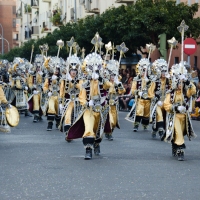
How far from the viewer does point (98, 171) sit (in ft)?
40.0

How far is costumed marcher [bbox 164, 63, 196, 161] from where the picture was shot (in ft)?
46.3

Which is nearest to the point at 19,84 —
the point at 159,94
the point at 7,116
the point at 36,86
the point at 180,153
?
the point at 36,86

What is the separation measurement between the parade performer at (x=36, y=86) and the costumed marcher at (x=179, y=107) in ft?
37.2

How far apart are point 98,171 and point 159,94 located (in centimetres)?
739

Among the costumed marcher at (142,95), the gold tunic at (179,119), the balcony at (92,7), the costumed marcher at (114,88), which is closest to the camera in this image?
the gold tunic at (179,119)

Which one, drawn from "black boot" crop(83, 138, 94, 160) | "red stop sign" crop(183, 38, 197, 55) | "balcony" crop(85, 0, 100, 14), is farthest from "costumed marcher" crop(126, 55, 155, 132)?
"balcony" crop(85, 0, 100, 14)

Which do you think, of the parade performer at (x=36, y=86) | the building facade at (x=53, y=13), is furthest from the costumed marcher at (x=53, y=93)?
the building facade at (x=53, y=13)

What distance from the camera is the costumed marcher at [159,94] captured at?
18.9 meters

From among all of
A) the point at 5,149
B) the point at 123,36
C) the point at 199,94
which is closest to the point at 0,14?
the point at 123,36

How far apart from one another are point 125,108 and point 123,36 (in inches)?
162

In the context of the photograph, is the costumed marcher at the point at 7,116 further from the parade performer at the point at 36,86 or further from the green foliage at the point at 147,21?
the green foliage at the point at 147,21

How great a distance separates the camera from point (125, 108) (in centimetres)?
3534

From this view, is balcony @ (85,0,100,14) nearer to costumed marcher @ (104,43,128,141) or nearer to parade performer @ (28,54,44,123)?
parade performer @ (28,54,44,123)

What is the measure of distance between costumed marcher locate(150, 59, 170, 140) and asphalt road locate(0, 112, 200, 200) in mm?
893
